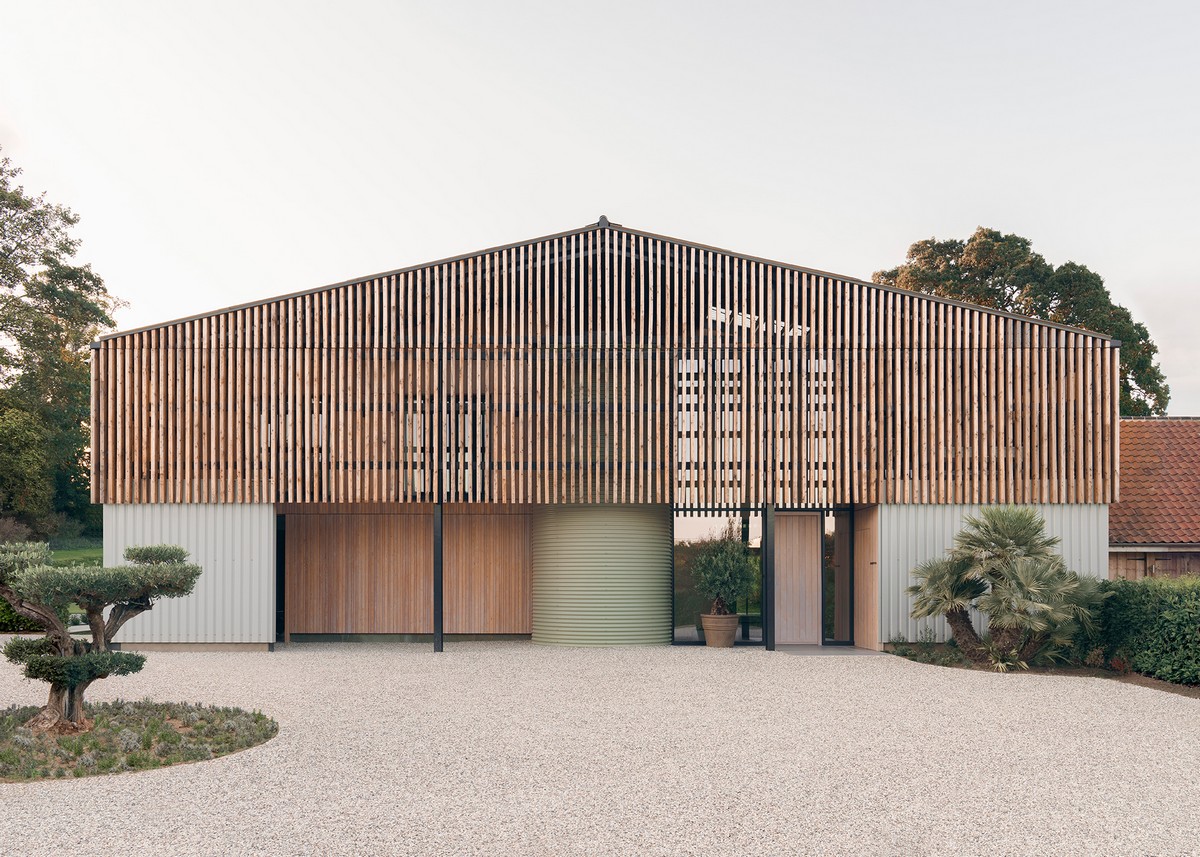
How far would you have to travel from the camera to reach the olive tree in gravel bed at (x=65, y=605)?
9914 millimetres

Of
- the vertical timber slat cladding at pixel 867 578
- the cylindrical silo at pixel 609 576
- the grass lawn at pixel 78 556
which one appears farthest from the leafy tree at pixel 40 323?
the vertical timber slat cladding at pixel 867 578

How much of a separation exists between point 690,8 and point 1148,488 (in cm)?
1262

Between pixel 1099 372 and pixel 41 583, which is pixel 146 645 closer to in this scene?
pixel 41 583

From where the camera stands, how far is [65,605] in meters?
10.5

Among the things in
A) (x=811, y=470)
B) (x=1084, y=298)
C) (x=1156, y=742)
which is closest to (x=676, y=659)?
(x=811, y=470)

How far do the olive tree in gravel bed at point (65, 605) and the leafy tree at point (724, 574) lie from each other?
1001 centimetres

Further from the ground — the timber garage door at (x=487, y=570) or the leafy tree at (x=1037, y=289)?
the leafy tree at (x=1037, y=289)

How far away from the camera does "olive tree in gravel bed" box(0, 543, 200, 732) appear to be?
9.91m

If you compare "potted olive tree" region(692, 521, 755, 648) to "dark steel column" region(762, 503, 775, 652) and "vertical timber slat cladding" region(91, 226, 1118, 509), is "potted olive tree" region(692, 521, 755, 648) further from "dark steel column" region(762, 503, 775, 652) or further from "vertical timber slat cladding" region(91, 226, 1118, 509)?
"vertical timber slat cladding" region(91, 226, 1118, 509)

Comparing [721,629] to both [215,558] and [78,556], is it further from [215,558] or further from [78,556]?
[78,556]

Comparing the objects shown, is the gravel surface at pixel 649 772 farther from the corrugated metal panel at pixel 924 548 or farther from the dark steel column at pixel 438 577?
the corrugated metal panel at pixel 924 548

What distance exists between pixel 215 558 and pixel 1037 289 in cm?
2643

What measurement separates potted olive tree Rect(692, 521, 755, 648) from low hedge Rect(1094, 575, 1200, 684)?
5759 millimetres

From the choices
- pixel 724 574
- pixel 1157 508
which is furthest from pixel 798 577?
pixel 1157 508
